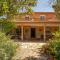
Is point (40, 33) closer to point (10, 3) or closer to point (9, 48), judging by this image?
point (10, 3)

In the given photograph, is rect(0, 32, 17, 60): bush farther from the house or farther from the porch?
the porch

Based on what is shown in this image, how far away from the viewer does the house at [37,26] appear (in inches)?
1492

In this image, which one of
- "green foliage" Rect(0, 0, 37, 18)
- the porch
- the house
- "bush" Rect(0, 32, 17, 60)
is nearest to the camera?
"bush" Rect(0, 32, 17, 60)

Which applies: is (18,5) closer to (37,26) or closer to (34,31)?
(37,26)

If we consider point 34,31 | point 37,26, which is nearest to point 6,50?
point 37,26

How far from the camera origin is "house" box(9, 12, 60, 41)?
3791 cm

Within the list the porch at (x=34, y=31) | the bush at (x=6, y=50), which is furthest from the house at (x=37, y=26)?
the bush at (x=6, y=50)

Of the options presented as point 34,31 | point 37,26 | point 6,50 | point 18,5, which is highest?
point 18,5

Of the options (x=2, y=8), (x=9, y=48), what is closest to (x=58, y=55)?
(x=9, y=48)

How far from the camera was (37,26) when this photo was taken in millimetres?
40312

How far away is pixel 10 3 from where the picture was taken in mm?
17188

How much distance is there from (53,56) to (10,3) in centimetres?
491

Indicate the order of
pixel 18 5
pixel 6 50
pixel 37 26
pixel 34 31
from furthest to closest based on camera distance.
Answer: pixel 34 31 < pixel 37 26 < pixel 18 5 < pixel 6 50

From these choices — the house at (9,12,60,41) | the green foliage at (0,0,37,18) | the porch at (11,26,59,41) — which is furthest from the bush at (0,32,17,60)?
the porch at (11,26,59,41)
